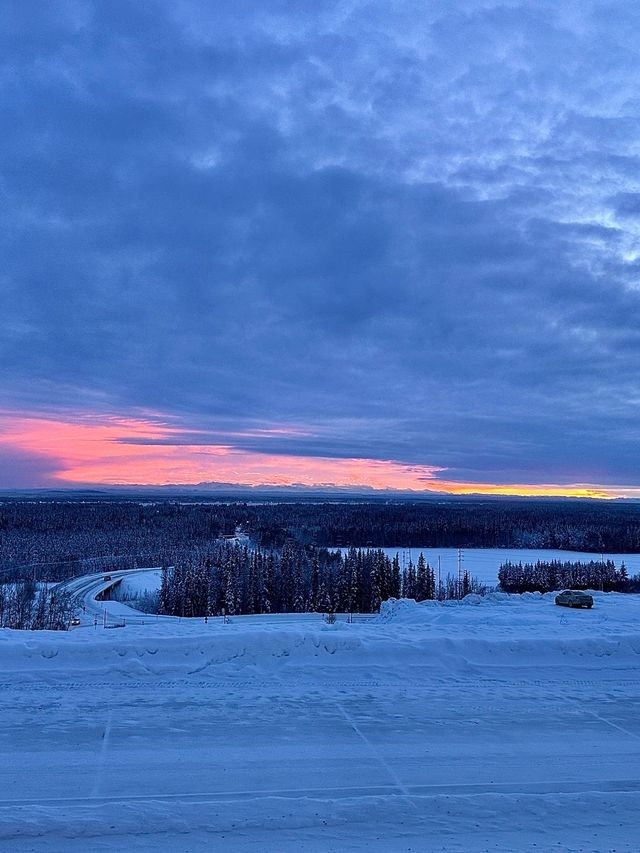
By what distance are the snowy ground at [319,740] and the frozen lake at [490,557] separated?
233 feet

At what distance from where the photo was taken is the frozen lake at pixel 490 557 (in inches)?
3664

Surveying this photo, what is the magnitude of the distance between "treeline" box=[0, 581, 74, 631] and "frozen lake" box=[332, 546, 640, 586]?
51086 millimetres

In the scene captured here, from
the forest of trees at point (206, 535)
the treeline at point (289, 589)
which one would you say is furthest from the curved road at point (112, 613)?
the forest of trees at point (206, 535)

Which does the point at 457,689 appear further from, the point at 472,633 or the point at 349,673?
the point at 472,633

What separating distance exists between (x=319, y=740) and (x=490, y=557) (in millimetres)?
112822

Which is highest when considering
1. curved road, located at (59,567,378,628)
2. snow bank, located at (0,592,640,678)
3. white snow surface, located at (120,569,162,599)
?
snow bank, located at (0,592,640,678)

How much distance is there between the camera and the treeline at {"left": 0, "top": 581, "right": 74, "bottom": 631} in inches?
1681

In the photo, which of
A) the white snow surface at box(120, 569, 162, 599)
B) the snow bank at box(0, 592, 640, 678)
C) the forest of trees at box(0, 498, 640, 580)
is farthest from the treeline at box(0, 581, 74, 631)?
the snow bank at box(0, 592, 640, 678)

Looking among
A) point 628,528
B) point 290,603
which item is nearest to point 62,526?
point 290,603

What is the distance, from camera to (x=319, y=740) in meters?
8.80

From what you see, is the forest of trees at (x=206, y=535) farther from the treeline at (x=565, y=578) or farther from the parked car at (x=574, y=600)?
the parked car at (x=574, y=600)

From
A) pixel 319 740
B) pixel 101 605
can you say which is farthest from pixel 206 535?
pixel 319 740

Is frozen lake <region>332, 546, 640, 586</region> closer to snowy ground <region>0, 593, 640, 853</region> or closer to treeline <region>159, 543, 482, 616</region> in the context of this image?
treeline <region>159, 543, 482, 616</region>

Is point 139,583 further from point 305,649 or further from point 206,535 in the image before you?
point 305,649
